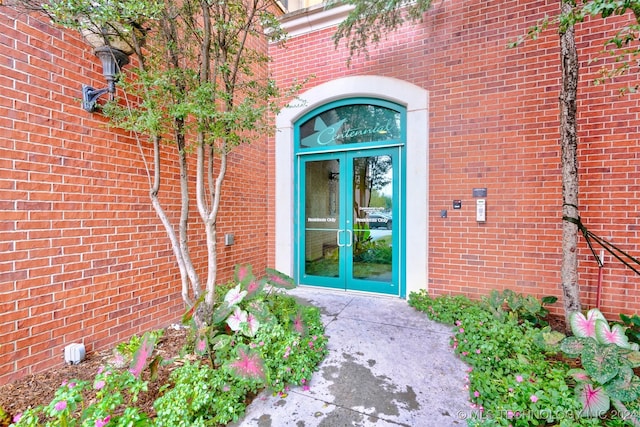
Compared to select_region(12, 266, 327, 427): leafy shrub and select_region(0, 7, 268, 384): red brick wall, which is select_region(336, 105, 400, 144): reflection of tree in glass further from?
select_region(0, 7, 268, 384): red brick wall

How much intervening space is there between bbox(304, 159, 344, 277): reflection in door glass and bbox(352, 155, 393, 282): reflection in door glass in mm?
332

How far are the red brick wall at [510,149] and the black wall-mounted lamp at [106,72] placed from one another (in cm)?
345

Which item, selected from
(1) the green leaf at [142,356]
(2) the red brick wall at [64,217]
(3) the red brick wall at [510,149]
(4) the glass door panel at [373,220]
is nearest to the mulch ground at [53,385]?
(2) the red brick wall at [64,217]

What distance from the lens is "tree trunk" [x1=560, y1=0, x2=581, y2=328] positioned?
266cm

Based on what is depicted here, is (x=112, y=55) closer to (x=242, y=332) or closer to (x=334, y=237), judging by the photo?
(x=242, y=332)

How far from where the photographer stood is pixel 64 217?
7.85 feet

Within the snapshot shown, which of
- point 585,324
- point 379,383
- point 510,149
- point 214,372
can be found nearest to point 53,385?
point 214,372

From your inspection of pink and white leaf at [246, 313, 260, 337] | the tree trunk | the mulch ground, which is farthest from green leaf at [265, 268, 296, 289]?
the tree trunk

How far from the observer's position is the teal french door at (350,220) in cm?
431

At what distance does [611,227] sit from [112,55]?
567 cm

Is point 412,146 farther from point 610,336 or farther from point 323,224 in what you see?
point 610,336

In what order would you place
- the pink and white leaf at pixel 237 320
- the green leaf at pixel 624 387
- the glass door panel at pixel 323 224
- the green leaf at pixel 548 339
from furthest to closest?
1. the glass door panel at pixel 323 224
2. the pink and white leaf at pixel 237 320
3. the green leaf at pixel 548 339
4. the green leaf at pixel 624 387

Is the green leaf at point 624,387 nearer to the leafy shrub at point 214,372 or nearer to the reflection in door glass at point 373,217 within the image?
the leafy shrub at point 214,372

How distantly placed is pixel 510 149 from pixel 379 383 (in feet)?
10.8
